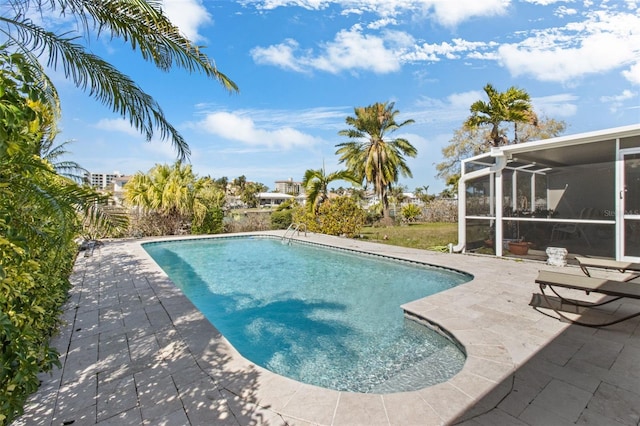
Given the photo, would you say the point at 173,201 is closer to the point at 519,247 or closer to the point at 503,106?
the point at 519,247

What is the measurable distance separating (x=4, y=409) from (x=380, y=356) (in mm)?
3993

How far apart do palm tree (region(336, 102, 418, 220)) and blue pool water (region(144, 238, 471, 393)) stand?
34.8ft

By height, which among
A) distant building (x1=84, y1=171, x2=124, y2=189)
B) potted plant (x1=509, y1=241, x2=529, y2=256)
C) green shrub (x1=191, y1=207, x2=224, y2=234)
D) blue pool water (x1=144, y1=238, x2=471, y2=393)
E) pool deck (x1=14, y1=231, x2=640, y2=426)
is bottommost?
blue pool water (x1=144, y1=238, x2=471, y2=393)

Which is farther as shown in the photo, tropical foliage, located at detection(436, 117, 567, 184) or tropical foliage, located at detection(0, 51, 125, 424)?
tropical foliage, located at detection(436, 117, 567, 184)

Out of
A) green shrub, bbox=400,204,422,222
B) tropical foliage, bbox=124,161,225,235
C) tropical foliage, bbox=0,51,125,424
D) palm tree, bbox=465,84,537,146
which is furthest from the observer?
green shrub, bbox=400,204,422,222

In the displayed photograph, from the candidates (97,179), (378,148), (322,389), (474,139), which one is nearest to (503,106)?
(378,148)

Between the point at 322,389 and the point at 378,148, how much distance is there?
19727 mm

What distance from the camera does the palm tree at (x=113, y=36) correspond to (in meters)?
3.42

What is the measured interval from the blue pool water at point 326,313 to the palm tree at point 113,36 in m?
3.86

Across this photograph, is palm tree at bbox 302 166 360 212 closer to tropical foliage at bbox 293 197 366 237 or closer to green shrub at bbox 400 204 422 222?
tropical foliage at bbox 293 197 366 237

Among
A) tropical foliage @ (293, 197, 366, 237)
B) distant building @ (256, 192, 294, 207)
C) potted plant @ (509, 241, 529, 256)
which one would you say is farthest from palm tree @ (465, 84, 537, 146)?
distant building @ (256, 192, 294, 207)

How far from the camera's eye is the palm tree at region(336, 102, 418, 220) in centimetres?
2139

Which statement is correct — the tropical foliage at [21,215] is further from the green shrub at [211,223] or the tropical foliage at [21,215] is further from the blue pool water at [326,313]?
the green shrub at [211,223]

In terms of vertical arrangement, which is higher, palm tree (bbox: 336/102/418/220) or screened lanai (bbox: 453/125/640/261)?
palm tree (bbox: 336/102/418/220)
